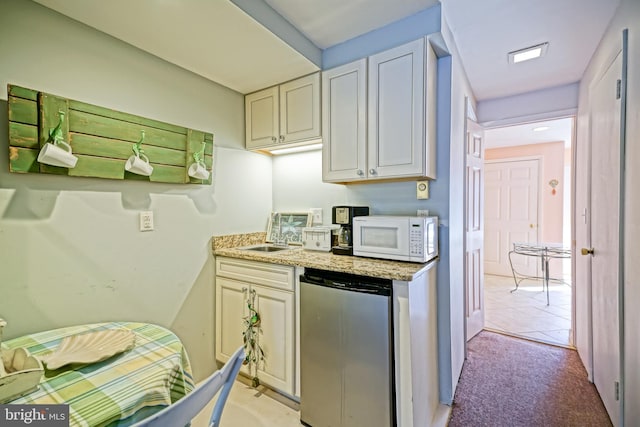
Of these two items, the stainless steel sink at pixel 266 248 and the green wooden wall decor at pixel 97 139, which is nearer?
the green wooden wall decor at pixel 97 139

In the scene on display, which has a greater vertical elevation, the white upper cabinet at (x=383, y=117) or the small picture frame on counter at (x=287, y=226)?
the white upper cabinet at (x=383, y=117)

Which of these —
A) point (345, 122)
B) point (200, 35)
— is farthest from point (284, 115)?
point (200, 35)

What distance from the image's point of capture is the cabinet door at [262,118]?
2293 millimetres

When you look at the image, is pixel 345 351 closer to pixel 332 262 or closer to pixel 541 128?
pixel 332 262

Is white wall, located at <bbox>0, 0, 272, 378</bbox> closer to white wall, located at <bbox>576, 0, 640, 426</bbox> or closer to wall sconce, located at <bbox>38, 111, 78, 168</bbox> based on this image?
wall sconce, located at <bbox>38, 111, 78, 168</bbox>

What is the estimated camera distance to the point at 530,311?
3.50 m

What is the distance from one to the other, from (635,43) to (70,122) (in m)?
2.78

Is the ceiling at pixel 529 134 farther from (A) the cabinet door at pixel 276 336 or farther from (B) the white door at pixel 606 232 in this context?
(A) the cabinet door at pixel 276 336

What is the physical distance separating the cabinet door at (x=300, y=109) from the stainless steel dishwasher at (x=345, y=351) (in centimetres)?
105

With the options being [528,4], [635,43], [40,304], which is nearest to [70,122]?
[40,304]

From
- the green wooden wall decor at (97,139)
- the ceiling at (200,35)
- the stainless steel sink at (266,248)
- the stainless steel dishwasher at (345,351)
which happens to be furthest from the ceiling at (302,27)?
the stainless steel dishwasher at (345,351)

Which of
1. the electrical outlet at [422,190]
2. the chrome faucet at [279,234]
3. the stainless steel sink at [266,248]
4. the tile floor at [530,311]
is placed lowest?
the tile floor at [530,311]

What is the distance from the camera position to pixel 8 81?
4.35 feet

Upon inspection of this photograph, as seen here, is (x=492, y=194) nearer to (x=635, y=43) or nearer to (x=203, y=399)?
(x=635, y=43)
